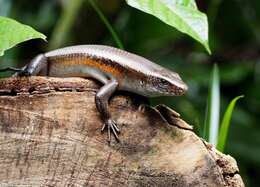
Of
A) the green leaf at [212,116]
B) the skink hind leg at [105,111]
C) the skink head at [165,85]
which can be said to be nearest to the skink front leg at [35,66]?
the skink hind leg at [105,111]

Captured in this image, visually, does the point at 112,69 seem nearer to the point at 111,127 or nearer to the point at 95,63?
the point at 95,63

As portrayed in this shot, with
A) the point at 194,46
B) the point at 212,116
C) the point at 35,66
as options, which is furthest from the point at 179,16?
the point at 194,46

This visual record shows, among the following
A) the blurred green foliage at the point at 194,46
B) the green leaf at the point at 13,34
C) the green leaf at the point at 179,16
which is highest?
the green leaf at the point at 179,16

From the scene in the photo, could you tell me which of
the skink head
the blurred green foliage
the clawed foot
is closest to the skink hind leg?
the clawed foot

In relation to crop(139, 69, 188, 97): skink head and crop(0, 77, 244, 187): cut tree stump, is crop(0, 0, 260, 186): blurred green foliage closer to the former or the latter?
crop(139, 69, 188, 97): skink head

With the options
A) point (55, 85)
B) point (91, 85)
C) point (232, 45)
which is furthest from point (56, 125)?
point (232, 45)

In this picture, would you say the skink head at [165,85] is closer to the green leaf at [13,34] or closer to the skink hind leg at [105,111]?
the skink hind leg at [105,111]

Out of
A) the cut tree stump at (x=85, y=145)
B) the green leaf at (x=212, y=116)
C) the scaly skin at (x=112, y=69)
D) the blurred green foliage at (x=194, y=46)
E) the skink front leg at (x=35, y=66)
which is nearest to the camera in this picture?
the cut tree stump at (x=85, y=145)
